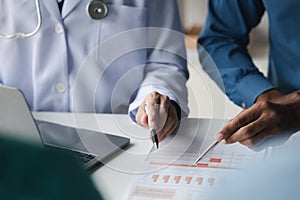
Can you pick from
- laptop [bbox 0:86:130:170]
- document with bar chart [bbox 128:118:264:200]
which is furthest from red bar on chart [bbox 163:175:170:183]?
laptop [bbox 0:86:130:170]

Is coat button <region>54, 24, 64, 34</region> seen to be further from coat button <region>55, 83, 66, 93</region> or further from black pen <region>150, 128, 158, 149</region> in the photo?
black pen <region>150, 128, 158, 149</region>

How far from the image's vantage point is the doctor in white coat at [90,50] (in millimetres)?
1076

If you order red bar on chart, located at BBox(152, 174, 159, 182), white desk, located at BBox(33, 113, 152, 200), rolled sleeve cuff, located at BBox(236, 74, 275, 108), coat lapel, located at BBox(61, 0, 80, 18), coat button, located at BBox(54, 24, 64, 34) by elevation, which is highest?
coat lapel, located at BBox(61, 0, 80, 18)

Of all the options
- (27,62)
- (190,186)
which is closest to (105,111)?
(27,62)

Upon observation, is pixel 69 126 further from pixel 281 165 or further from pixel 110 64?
pixel 281 165

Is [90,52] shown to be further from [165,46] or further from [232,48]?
[232,48]

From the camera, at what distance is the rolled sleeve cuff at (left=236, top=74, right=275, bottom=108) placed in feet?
3.76

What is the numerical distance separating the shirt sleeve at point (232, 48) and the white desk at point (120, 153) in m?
0.28

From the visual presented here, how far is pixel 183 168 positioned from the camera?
A: 793 mm

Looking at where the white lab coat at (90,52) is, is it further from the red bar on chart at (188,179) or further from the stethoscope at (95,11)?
the red bar on chart at (188,179)

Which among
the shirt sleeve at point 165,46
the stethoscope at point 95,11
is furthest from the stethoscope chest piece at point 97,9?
the shirt sleeve at point 165,46

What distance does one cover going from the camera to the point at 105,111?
1126 mm

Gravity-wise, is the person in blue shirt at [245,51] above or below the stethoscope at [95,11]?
below

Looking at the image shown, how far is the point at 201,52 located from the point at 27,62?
1.50 feet
